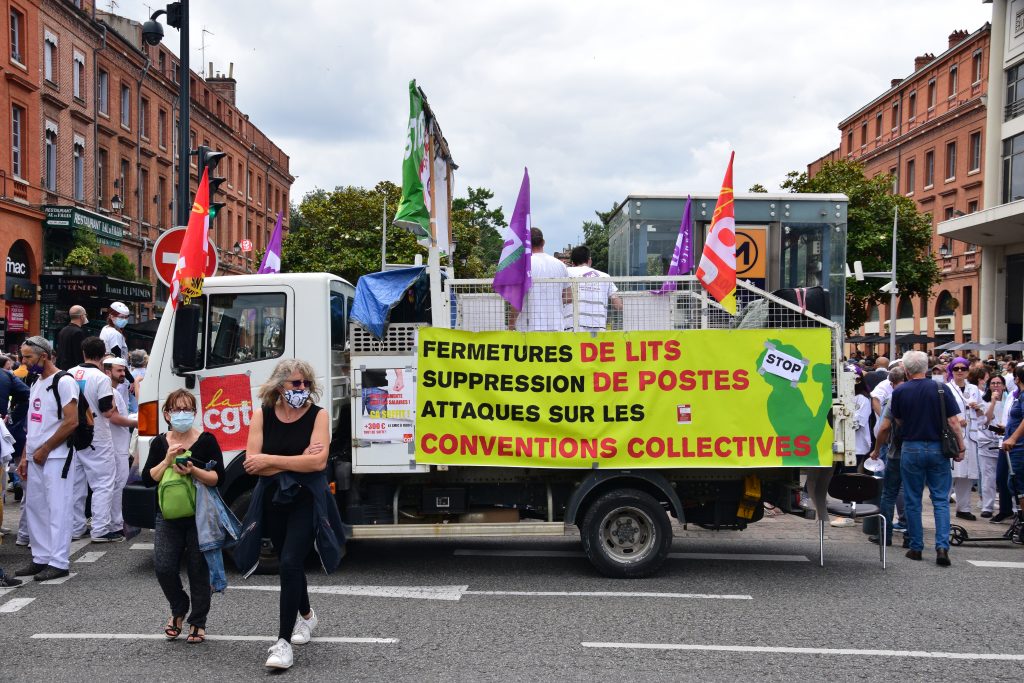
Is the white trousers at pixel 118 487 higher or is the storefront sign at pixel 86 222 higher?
the storefront sign at pixel 86 222

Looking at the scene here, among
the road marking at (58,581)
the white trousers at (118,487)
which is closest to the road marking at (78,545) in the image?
the white trousers at (118,487)

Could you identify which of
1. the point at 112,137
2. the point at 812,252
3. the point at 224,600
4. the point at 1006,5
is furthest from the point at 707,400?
the point at 1006,5

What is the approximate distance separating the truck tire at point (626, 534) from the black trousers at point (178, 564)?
10.0ft

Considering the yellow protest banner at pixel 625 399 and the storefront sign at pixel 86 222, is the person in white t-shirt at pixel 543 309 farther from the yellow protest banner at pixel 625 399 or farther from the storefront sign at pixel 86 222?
the storefront sign at pixel 86 222

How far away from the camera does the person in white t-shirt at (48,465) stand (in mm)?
7938

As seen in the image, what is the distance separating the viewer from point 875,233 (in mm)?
42750

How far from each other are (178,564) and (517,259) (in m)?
3.33

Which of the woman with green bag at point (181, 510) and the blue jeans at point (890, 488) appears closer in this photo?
the woman with green bag at point (181, 510)

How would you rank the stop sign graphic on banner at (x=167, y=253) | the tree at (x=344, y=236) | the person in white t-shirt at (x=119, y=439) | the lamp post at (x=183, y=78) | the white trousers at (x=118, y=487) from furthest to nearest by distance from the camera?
the tree at (x=344, y=236)
the lamp post at (x=183, y=78)
the stop sign graphic on banner at (x=167, y=253)
the white trousers at (x=118, y=487)
the person in white t-shirt at (x=119, y=439)

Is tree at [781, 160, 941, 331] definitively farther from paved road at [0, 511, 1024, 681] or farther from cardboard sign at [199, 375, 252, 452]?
cardboard sign at [199, 375, 252, 452]

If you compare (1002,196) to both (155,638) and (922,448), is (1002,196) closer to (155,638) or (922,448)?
(922,448)

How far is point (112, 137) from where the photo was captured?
34688 mm

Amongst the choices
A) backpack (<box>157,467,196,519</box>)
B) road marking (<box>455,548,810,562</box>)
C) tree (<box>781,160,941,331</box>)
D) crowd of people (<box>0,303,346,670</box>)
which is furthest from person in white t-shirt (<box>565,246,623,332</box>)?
tree (<box>781,160,941,331</box>)

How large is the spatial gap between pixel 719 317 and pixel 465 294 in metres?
2.04
